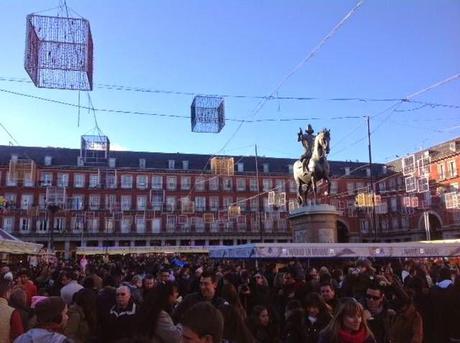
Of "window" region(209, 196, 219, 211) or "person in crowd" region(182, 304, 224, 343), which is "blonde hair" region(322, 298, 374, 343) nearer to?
"person in crowd" region(182, 304, 224, 343)

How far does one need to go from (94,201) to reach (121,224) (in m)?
4.98

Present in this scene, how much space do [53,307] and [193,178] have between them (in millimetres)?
71864

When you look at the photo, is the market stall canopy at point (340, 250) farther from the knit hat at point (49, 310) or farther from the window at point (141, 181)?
the window at point (141, 181)

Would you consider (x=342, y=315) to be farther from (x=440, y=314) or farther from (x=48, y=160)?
(x=48, y=160)

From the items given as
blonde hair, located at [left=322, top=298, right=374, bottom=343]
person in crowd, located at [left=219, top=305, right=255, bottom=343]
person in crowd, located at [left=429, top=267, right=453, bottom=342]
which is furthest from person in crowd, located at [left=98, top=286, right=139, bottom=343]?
person in crowd, located at [left=429, top=267, right=453, bottom=342]

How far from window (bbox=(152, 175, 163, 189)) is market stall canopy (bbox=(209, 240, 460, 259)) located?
55.4 metres

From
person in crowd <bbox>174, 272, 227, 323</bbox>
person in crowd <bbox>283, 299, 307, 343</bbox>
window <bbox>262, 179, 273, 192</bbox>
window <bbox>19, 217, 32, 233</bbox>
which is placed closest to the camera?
person in crowd <bbox>283, 299, 307, 343</bbox>

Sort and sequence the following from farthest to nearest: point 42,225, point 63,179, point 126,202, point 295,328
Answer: point 126,202 < point 63,179 < point 42,225 < point 295,328

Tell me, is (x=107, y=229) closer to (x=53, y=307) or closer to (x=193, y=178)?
(x=193, y=178)

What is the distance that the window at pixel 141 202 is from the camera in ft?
236

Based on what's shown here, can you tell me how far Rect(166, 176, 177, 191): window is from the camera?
2928 inches

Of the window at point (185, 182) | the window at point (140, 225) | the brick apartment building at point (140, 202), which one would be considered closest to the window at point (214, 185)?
the brick apartment building at point (140, 202)

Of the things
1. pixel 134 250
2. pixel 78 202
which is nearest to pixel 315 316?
pixel 134 250

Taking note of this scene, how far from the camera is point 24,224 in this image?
66562 mm
